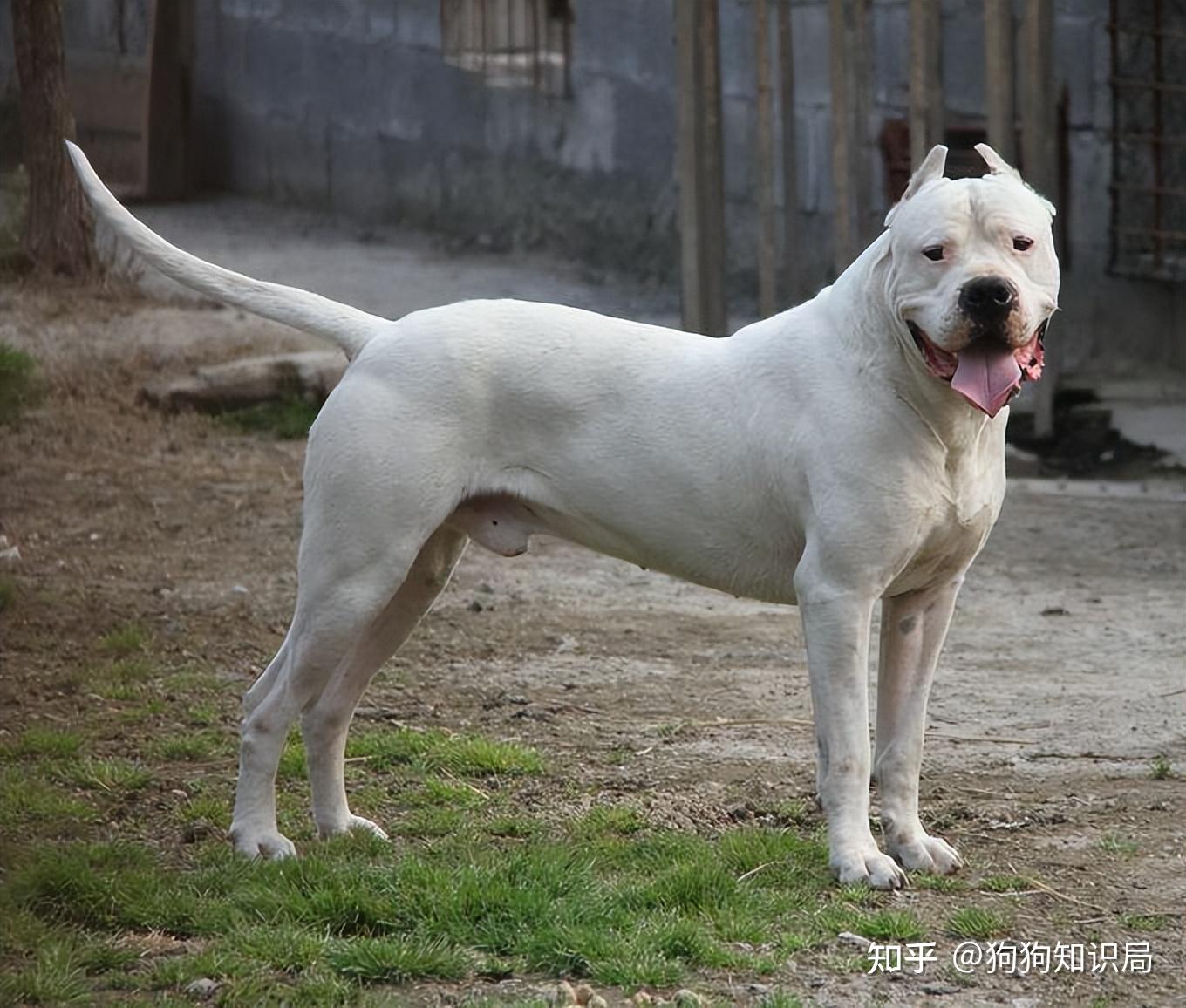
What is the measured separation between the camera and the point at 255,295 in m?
5.14

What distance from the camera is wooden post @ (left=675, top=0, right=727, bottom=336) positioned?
427 inches

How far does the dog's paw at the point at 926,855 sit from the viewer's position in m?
4.80

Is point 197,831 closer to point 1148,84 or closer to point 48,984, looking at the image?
point 48,984

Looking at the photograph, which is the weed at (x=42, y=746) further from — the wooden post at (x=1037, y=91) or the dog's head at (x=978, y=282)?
the wooden post at (x=1037, y=91)

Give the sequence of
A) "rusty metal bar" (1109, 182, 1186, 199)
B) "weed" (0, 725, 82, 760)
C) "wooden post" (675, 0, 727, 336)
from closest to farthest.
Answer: "weed" (0, 725, 82, 760)
"wooden post" (675, 0, 727, 336)
"rusty metal bar" (1109, 182, 1186, 199)

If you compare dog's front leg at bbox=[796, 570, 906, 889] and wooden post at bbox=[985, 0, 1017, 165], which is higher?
wooden post at bbox=[985, 0, 1017, 165]

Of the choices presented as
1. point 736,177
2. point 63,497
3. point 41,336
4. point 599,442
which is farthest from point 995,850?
point 736,177

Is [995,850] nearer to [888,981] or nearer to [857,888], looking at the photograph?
[857,888]

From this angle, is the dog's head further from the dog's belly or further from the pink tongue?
the dog's belly

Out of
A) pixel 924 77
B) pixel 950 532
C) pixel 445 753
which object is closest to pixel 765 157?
pixel 924 77

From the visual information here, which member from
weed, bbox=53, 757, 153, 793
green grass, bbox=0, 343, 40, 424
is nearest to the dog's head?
weed, bbox=53, 757, 153, 793

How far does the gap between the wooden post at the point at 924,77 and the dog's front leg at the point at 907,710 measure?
17.5 ft

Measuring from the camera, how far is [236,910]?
4453 millimetres

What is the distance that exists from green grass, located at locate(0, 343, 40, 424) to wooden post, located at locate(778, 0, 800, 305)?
4051mm
